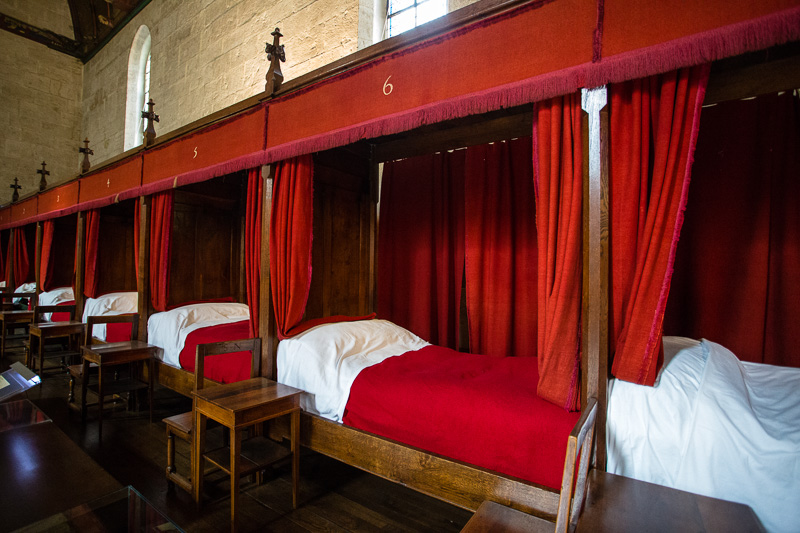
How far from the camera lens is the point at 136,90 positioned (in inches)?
317

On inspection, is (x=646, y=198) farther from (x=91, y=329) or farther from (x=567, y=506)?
(x=91, y=329)

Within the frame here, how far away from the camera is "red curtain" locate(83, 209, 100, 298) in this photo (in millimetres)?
4781

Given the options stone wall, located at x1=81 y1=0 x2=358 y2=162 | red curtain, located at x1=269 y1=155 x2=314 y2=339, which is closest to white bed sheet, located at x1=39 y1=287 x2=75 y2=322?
stone wall, located at x1=81 y1=0 x2=358 y2=162

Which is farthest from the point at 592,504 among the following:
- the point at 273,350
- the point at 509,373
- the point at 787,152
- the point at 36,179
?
the point at 36,179

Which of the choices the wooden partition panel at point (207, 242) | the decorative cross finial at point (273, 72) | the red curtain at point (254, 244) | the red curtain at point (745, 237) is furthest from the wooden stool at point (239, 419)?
the wooden partition panel at point (207, 242)

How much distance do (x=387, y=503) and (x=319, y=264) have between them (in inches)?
71.4

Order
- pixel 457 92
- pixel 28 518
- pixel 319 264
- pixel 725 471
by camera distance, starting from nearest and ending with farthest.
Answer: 1. pixel 28 518
2. pixel 725 471
3. pixel 457 92
4. pixel 319 264

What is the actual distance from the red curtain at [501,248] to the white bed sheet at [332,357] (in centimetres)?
59

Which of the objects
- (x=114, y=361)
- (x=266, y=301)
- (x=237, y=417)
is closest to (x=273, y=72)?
(x=266, y=301)

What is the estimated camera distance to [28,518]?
118 centimetres

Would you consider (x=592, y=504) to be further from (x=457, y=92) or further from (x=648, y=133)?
(x=457, y=92)

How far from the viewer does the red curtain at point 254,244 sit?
2.75 meters

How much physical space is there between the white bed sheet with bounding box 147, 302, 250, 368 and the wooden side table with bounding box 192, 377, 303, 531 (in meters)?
1.38

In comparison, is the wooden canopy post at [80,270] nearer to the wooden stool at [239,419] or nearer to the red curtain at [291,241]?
the red curtain at [291,241]
